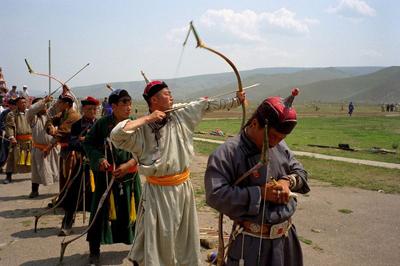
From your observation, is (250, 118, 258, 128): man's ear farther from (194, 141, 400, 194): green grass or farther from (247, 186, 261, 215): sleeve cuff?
(194, 141, 400, 194): green grass

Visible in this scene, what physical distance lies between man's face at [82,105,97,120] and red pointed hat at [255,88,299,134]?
12.5ft

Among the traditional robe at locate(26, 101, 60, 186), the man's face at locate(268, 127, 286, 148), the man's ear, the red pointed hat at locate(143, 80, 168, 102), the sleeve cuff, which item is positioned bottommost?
the traditional robe at locate(26, 101, 60, 186)

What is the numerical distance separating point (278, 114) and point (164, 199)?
1.67m

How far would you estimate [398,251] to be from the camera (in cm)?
555

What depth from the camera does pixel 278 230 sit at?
2729 mm

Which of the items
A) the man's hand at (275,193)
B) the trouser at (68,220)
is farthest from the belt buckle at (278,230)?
the trouser at (68,220)

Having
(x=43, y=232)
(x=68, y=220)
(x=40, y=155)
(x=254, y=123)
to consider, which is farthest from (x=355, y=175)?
(x=254, y=123)

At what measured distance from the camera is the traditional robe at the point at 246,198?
8.46 ft

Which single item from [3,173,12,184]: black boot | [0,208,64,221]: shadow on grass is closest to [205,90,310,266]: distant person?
[0,208,64,221]: shadow on grass

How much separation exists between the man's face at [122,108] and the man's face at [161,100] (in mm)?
832

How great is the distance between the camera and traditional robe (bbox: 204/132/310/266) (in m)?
2.58

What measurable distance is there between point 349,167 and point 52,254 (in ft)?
29.2

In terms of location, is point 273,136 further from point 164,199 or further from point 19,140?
point 19,140

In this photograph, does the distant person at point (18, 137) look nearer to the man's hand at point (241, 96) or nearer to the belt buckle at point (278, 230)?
the man's hand at point (241, 96)
